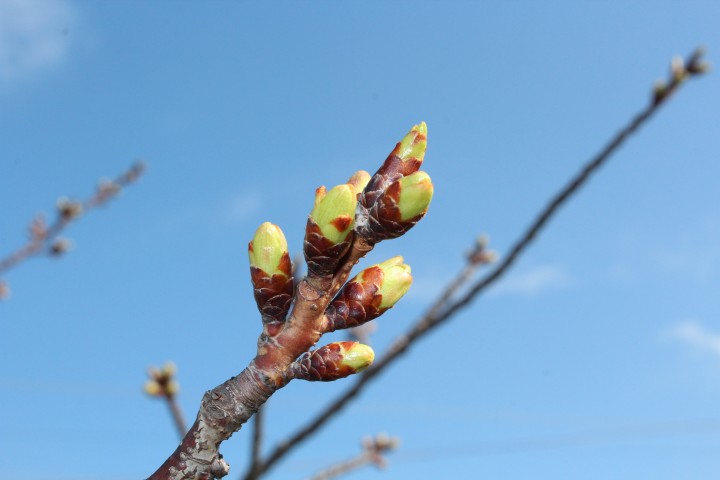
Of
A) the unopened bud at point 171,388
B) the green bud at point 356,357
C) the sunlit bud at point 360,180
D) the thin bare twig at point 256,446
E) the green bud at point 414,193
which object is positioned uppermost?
the unopened bud at point 171,388

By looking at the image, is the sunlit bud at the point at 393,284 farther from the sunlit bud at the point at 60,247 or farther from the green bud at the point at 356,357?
the sunlit bud at the point at 60,247

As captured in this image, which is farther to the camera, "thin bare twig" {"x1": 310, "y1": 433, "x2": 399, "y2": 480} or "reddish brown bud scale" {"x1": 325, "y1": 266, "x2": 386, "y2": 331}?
"thin bare twig" {"x1": 310, "y1": 433, "x2": 399, "y2": 480}

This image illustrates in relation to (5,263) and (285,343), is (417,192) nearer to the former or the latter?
(285,343)

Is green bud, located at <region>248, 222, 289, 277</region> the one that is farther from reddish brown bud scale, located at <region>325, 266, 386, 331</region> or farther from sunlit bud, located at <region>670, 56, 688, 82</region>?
sunlit bud, located at <region>670, 56, 688, 82</region>

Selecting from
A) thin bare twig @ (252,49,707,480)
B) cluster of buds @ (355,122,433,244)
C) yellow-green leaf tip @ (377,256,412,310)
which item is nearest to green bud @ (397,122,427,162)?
cluster of buds @ (355,122,433,244)

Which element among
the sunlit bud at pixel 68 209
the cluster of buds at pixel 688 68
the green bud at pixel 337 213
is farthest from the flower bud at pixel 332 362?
the sunlit bud at pixel 68 209

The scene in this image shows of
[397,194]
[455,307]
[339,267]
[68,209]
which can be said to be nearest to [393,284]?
[339,267]

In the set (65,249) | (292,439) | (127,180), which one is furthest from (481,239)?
(65,249)
